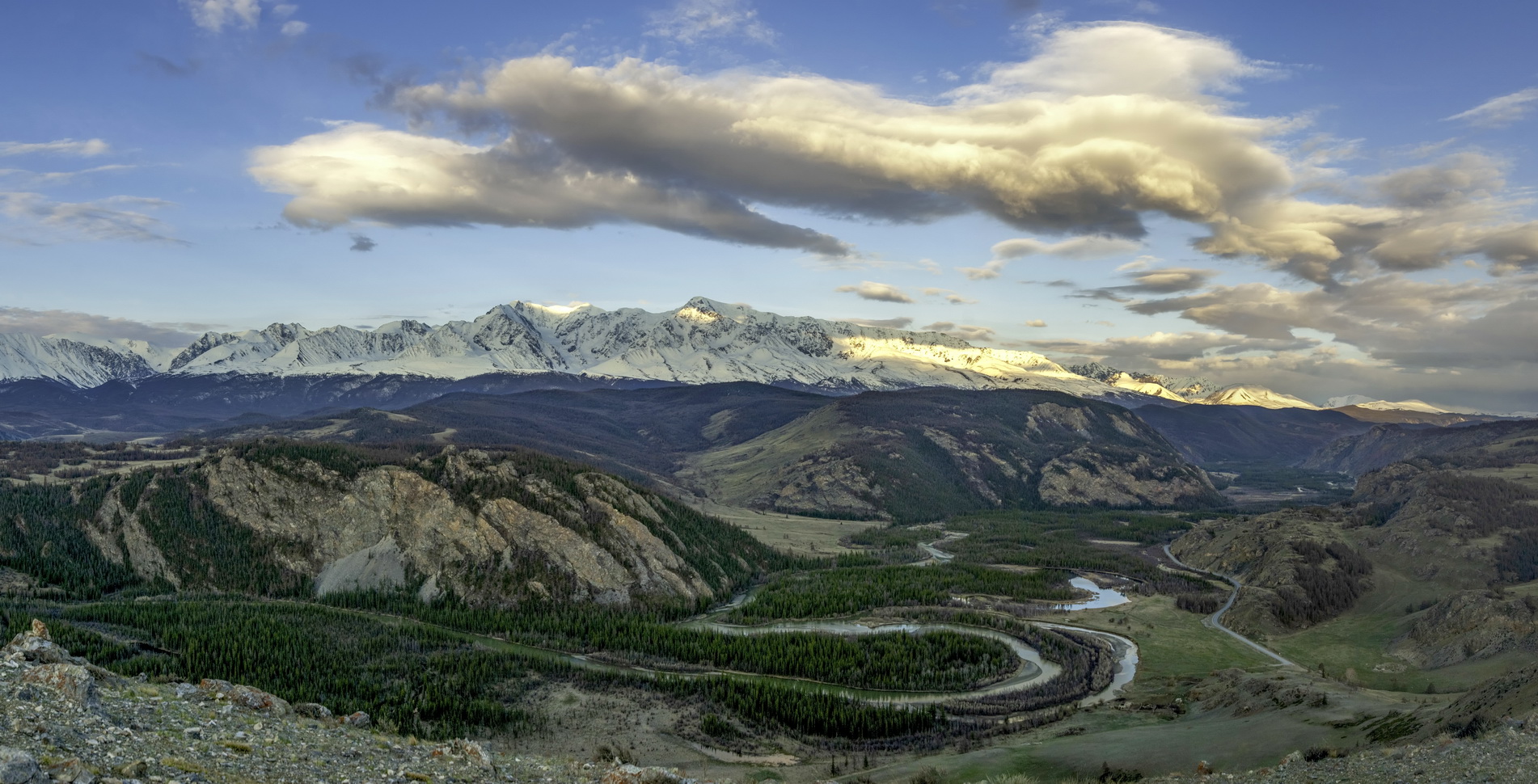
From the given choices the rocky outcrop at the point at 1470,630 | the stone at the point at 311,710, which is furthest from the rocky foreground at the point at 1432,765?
the rocky outcrop at the point at 1470,630

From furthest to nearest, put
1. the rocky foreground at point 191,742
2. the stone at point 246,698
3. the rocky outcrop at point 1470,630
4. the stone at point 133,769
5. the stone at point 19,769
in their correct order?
the rocky outcrop at point 1470,630, the stone at point 246,698, the rocky foreground at point 191,742, the stone at point 133,769, the stone at point 19,769

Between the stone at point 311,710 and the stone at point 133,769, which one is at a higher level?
the stone at point 133,769

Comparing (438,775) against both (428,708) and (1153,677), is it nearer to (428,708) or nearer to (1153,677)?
(428,708)

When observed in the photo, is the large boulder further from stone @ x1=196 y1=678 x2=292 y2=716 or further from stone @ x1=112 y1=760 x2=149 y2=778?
stone @ x1=112 y1=760 x2=149 y2=778

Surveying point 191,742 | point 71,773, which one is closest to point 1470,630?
point 191,742

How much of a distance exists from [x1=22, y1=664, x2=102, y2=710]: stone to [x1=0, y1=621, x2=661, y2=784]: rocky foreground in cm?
7

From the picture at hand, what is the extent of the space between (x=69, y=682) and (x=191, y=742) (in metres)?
8.63

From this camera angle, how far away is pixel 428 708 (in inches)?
4530

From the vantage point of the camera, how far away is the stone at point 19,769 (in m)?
33.6

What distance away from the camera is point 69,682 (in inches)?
1911

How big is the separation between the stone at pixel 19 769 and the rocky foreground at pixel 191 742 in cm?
4

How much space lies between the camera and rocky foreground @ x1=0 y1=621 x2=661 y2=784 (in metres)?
39.5

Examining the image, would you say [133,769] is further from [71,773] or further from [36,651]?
[36,651]

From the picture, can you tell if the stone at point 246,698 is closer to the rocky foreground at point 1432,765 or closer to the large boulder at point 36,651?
the large boulder at point 36,651
